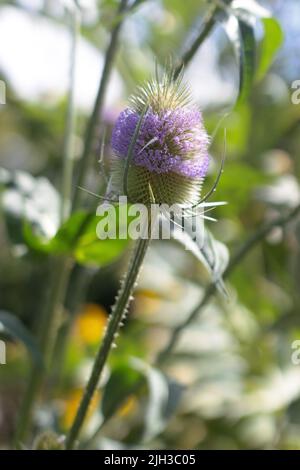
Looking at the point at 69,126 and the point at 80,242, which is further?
the point at 69,126

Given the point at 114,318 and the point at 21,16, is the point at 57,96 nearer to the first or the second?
the point at 21,16

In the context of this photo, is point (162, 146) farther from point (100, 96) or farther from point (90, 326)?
point (90, 326)

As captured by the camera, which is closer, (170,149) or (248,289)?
(170,149)

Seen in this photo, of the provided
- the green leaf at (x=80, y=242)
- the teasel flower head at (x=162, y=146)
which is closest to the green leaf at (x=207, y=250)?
the teasel flower head at (x=162, y=146)

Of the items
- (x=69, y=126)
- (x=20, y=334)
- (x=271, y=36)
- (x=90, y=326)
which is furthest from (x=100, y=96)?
(x=90, y=326)

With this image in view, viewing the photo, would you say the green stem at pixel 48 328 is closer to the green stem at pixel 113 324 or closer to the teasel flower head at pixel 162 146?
the green stem at pixel 113 324

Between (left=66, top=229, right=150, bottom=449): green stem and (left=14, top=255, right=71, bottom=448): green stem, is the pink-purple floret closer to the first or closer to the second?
(left=66, top=229, right=150, bottom=449): green stem
